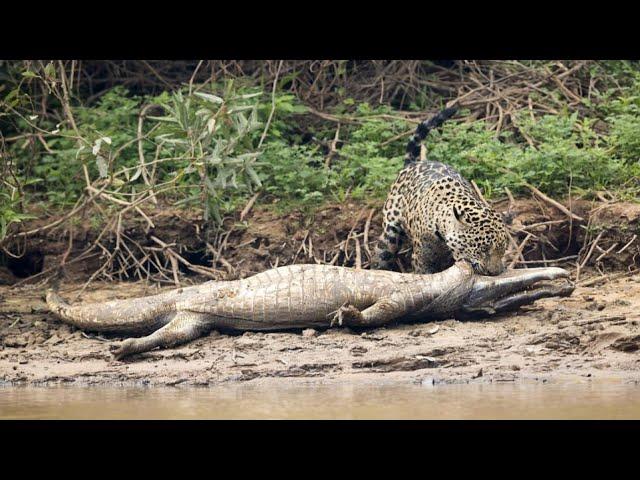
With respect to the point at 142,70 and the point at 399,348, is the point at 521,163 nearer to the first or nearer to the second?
the point at 399,348

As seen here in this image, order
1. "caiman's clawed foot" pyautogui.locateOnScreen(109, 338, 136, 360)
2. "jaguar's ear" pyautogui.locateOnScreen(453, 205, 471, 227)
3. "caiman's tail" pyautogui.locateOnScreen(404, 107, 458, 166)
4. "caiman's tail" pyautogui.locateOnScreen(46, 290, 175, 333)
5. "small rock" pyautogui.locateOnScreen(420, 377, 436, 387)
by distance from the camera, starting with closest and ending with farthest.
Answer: "small rock" pyautogui.locateOnScreen(420, 377, 436, 387)
"caiman's clawed foot" pyautogui.locateOnScreen(109, 338, 136, 360)
"caiman's tail" pyautogui.locateOnScreen(46, 290, 175, 333)
"jaguar's ear" pyautogui.locateOnScreen(453, 205, 471, 227)
"caiman's tail" pyautogui.locateOnScreen(404, 107, 458, 166)

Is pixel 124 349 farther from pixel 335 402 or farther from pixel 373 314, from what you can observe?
pixel 335 402

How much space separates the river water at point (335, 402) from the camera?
669 cm

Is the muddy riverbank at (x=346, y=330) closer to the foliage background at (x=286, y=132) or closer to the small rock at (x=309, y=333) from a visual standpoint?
the small rock at (x=309, y=333)

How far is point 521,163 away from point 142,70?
5027mm

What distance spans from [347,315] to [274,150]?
128 inches

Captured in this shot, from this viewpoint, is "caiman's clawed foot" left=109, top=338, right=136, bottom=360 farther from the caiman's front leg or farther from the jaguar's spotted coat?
the jaguar's spotted coat

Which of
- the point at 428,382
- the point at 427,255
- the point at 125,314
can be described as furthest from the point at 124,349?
the point at 427,255

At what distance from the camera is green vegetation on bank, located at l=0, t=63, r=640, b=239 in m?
9.64

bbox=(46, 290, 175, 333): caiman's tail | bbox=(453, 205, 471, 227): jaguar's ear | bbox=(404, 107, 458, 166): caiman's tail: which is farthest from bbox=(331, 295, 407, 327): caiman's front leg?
bbox=(404, 107, 458, 166): caiman's tail

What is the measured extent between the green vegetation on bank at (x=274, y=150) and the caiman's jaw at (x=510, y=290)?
1728 millimetres

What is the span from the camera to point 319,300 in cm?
891

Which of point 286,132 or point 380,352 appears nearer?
point 380,352

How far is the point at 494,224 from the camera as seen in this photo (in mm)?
9172
